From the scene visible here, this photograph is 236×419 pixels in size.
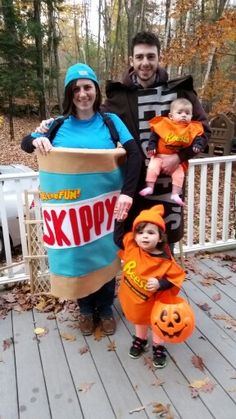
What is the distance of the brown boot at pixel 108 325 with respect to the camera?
238 cm

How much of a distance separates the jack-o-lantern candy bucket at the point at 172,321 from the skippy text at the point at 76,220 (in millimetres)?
575

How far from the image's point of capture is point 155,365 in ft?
6.82

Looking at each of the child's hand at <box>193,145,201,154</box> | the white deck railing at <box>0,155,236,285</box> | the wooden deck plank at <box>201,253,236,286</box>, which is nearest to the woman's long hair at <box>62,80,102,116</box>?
the child's hand at <box>193,145,201,154</box>

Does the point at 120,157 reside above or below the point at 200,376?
above

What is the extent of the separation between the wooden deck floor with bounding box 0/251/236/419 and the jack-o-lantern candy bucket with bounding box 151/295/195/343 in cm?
31

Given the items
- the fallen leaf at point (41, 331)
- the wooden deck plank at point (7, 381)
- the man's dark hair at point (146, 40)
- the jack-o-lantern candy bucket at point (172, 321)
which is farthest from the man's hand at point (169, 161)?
the wooden deck plank at point (7, 381)

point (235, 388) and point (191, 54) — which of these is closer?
point (235, 388)

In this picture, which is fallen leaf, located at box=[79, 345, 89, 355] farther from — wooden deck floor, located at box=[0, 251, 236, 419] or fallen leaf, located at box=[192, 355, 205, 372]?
fallen leaf, located at box=[192, 355, 205, 372]

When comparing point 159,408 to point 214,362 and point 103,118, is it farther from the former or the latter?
point 103,118

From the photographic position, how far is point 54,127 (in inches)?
79.3

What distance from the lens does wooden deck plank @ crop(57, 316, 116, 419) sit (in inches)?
71.3

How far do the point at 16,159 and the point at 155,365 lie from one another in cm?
983

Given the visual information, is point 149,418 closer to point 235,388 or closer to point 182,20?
point 235,388

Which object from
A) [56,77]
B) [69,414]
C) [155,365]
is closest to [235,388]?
[155,365]
